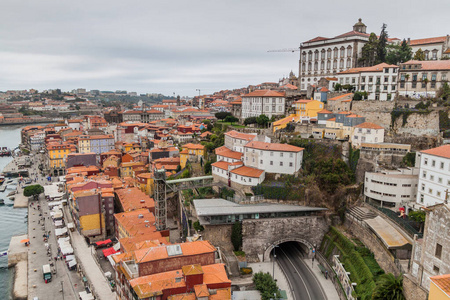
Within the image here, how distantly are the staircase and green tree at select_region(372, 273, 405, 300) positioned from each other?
9658 mm

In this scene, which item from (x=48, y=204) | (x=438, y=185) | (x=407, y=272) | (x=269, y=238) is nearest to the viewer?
(x=407, y=272)

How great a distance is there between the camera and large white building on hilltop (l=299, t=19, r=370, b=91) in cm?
5544

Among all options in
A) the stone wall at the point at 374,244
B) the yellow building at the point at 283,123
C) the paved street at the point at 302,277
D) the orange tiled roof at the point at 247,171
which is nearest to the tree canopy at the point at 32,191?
the orange tiled roof at the point at 247,171

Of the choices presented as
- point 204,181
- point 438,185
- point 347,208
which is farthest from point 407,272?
point 204,181

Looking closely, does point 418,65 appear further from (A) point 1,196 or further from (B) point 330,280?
(A) point 1,196

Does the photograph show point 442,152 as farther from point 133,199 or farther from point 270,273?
point 133,199

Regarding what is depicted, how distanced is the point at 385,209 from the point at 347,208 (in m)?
4.13

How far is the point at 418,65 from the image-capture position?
1652 inches

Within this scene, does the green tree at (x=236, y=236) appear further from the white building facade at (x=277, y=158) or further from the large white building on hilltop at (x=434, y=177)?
the large white building on hilltop at (x=434, y=177)

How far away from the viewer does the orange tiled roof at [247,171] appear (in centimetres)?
3640

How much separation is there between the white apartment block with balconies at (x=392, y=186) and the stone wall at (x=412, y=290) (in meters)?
11.6

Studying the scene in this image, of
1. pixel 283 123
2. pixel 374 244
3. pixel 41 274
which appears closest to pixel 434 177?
pixel 374 244

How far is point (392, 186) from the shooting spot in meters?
30.8

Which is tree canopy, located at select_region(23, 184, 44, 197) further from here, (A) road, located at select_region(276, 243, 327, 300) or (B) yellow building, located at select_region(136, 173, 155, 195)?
(A) road, located at select_region(276, 243, 327, 300)
